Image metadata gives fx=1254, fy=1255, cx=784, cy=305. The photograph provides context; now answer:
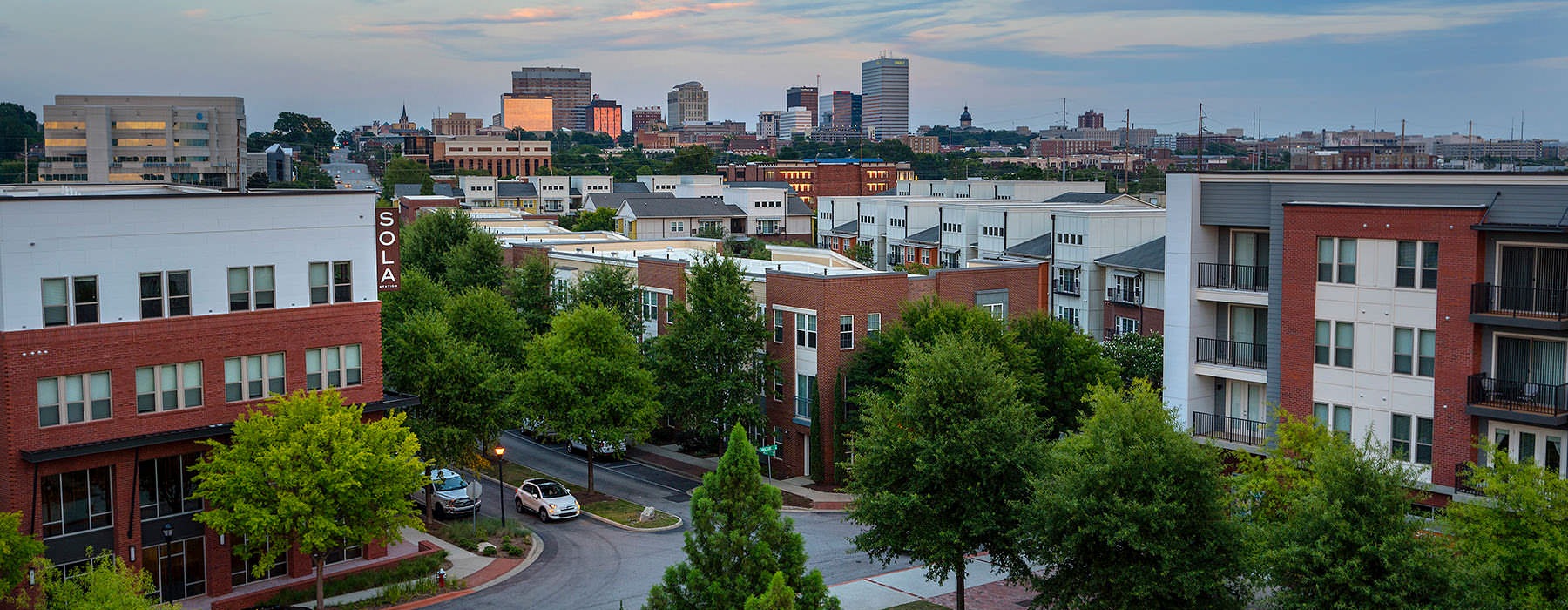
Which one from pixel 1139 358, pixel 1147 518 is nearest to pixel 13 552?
pixel 1147 518

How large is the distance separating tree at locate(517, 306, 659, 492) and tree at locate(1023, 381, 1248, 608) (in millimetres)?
24021

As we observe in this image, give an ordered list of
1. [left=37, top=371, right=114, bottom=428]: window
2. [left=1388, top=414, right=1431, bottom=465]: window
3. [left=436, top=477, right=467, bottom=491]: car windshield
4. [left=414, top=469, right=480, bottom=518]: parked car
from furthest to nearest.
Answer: [left=436, top=477, right=467, bottom=491]: car windshield < [left=414, top=469, right=480, bottom=518]: parked car < [left=37, top=371, right=114, bottom=428]: window < [left=1388, top=414, right=1431, bottom=465]: window

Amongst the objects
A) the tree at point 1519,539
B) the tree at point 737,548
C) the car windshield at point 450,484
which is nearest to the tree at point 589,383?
the car windshield at point 450,484

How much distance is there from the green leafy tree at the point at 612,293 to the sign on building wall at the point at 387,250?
18.8 meters

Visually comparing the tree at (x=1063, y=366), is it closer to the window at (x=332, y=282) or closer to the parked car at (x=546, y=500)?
the parked car at (x=546, y=500)

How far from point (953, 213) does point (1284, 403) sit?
68448 mm

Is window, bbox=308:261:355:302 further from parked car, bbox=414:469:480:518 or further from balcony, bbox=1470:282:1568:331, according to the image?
balcony, bbox=1470:282:1568:331

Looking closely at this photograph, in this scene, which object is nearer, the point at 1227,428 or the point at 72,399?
the point at 72,399

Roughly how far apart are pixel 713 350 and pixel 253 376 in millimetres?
20164

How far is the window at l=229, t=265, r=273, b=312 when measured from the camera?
37344 mm

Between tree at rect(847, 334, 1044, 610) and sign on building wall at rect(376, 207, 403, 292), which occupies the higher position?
sign on building wall at rect(376, 207, 403, 292)

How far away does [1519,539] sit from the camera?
24.6m

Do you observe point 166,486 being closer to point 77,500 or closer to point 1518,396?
point 77,500

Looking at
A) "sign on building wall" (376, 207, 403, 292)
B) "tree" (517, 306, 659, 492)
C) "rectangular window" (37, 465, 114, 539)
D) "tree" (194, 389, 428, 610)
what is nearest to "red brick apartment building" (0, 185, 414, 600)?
"rectangular window" (37, 465, 114, 539)
